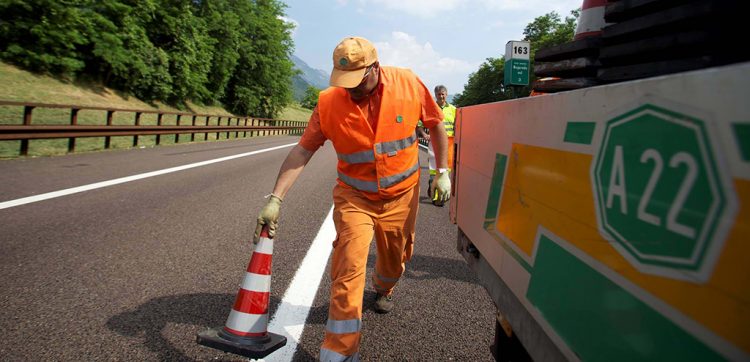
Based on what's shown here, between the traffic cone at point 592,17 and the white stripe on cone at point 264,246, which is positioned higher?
the traffic cone at point 592,17

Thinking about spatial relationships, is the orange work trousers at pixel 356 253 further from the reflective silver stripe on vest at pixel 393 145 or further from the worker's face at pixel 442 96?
the worker's face at pixel 442 96

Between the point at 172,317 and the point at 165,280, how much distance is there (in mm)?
700

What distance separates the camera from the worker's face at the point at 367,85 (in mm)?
2701

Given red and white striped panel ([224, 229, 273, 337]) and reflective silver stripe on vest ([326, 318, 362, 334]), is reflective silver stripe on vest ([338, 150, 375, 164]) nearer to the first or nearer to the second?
red and white striped panel ([224, 229, 273, 337])

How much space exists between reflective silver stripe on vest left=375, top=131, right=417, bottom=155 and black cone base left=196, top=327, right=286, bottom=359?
4.06 feet

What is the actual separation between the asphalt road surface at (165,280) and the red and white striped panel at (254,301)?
294mm

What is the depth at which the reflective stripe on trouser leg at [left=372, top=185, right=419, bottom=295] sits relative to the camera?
2.95m

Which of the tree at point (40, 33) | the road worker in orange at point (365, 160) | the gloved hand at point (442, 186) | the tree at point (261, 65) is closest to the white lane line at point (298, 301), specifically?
the road worker in orange at point (365, 160)

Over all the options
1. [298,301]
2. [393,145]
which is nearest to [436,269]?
[298,301]

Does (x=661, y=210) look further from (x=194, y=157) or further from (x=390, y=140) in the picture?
(x=194, y=157)

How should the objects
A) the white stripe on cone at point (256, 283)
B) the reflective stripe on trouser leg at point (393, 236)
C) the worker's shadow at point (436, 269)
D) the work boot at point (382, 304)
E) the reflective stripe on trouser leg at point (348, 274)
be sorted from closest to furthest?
the reflective stripe on trouser leg at point (348, 274) < the white stripe on cone at point (256, 283) < the reflective stripe on trouser leg at point (393, 236) < the work boot at point (382, 304) < the worker's shadow at point (436, 269)

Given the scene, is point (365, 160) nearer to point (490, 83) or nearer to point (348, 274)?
point (348, 274)

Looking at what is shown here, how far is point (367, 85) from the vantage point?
2738mm

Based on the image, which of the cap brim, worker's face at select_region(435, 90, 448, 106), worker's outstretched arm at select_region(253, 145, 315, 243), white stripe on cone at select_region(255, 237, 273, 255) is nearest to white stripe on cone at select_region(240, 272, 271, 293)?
white stripe on cone at select_region(255, 237, 273, 255)
